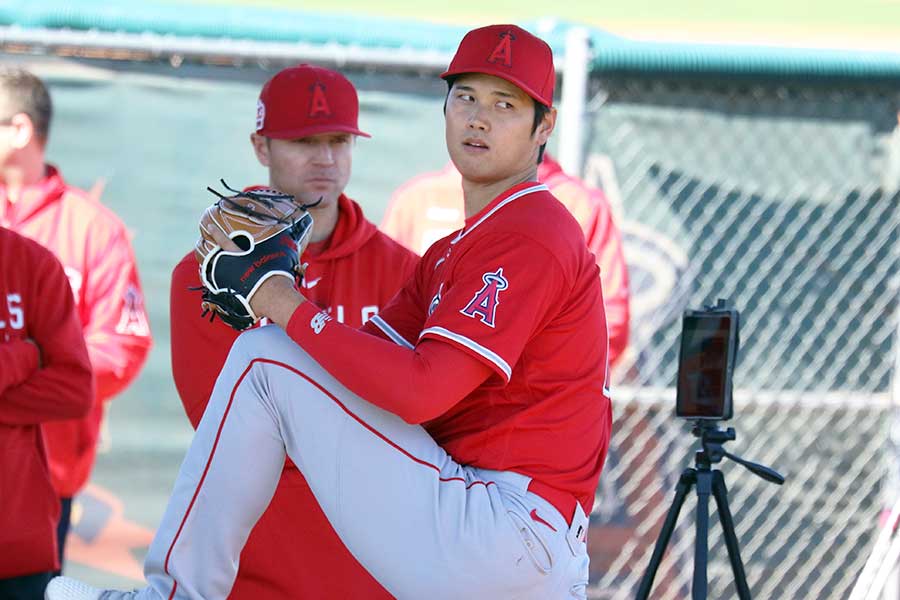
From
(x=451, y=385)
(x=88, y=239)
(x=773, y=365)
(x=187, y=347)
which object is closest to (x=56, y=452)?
(x=88, y=239)

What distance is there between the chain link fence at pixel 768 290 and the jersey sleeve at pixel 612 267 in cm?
31

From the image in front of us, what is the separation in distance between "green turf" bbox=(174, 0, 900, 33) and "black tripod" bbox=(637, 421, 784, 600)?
378 cm

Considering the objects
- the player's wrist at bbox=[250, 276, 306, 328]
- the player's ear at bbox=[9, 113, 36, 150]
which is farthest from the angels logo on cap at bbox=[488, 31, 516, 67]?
the player's ear at bbox=[9, 113, 36, 150]

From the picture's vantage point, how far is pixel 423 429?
244cm

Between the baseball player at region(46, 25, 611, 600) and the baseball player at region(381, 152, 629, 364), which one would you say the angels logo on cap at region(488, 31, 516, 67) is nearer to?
the baseball player at region(46, 25, 611, 600)

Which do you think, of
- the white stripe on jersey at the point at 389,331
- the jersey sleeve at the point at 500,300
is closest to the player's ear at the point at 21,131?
the white stripe on jersey at the point at 389,331

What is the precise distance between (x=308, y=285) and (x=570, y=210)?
1312 millimetres

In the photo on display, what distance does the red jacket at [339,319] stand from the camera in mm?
2916

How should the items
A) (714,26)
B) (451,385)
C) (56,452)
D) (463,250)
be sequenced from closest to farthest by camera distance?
(451,385)
(463,250)
(56,452)
(714,26)

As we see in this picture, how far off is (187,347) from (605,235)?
174 cm

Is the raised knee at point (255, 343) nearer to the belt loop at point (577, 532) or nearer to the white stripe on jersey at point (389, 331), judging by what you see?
the white stripe on jersey at point (389, 331)

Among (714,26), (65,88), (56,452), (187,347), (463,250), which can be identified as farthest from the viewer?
(714,26)

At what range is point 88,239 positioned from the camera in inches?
170

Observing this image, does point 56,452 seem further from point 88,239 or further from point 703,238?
point 703,238
